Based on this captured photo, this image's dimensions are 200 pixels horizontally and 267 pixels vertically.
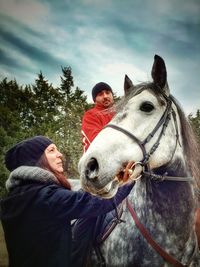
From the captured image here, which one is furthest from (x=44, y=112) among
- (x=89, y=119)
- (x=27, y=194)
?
(x=27, y=194)

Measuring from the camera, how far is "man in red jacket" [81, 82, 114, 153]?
13.8 feet

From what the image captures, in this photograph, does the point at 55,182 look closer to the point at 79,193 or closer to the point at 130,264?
the point at 79,193

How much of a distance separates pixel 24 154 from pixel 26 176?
0.33 meters

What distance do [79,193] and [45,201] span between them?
329mm

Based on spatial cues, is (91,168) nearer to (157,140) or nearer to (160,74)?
(157,140)

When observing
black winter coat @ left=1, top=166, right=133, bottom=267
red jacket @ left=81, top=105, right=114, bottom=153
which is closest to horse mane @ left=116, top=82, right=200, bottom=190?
black winter coat @ left=1, top=166, right=133, bottom=267

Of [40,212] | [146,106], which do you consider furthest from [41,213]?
[146,106]

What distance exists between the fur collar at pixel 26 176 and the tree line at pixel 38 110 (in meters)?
15.8

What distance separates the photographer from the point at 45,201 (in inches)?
92.7

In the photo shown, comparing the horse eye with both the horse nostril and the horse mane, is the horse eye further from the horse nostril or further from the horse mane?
the horse nostril

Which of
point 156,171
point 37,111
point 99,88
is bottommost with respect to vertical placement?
point 156,171

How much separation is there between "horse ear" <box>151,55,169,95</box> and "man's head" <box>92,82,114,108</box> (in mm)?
2192

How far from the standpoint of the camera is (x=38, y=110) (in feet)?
107

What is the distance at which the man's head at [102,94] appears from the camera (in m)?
4.74
